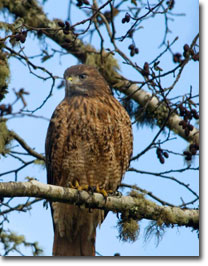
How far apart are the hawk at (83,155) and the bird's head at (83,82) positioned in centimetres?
7

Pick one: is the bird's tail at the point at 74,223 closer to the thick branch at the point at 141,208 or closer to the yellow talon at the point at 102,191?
the yellow talon at the point at 102,191

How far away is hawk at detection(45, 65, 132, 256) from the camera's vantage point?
4426 mm

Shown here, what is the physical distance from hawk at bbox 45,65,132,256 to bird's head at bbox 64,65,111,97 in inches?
2.8

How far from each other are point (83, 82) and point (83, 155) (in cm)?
83

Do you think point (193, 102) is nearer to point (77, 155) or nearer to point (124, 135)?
point (124, 135)

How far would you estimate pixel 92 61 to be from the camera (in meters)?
5.83

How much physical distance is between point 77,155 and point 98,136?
22 cm

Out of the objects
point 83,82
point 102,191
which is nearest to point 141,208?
point 102,191

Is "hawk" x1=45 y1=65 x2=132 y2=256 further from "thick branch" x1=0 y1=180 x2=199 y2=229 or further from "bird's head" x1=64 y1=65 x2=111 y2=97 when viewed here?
"thick branch" x1=0 y1=180 x2=199 y2=229

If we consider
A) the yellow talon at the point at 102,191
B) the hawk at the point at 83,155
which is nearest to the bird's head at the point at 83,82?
the hawk at the point at 83,155

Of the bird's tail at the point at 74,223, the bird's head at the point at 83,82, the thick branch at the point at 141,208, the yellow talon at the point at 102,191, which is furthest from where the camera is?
the bird's head at the point at 83,82

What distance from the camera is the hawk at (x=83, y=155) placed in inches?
174

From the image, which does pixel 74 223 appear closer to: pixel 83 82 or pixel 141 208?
pixel 141 208

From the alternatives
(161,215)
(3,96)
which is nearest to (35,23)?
(3,96)
